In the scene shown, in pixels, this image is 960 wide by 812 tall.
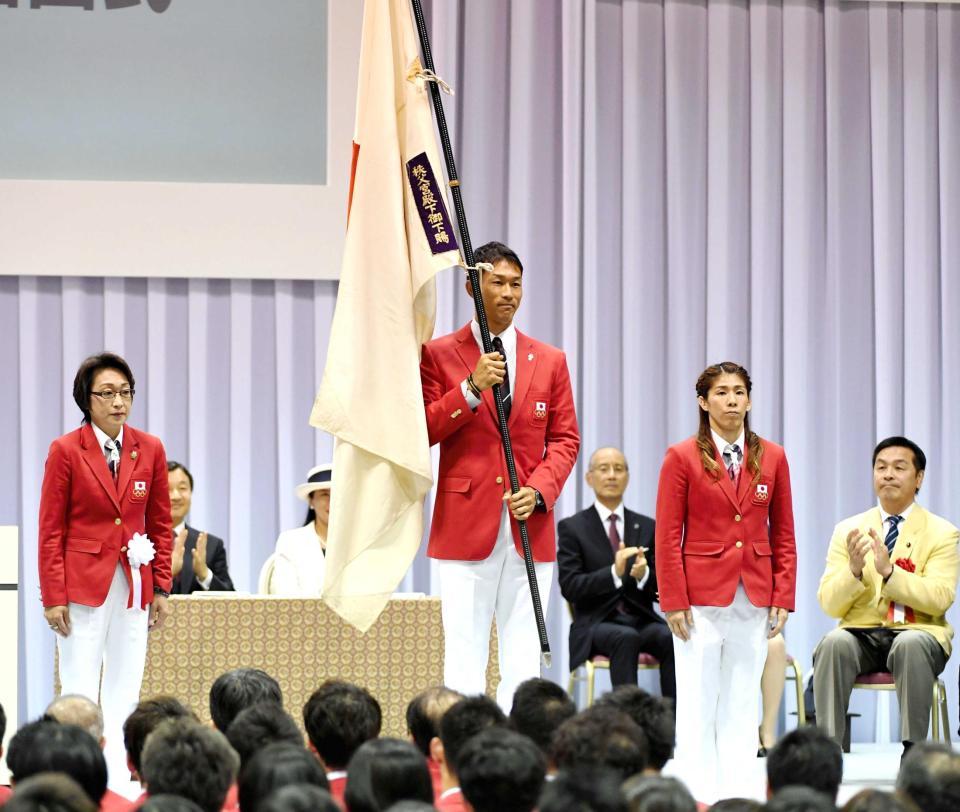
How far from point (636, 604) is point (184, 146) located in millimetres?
3097

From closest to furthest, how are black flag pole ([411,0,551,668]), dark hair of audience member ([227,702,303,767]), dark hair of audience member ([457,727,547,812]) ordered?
dark hair of audience member ([457,727,547,812]), dark hair of audience member ([227,702,303,767]), black flag pole ([411,0,551,668])

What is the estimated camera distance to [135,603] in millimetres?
4730

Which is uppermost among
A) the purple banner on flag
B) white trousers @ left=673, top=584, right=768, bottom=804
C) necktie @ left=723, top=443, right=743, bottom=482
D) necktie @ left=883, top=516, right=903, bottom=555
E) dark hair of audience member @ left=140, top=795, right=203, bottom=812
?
the purple banner on flag

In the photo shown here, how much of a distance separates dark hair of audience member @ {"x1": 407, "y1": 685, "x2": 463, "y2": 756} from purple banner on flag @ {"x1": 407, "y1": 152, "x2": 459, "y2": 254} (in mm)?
1671

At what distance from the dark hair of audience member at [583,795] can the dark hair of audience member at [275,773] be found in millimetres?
464

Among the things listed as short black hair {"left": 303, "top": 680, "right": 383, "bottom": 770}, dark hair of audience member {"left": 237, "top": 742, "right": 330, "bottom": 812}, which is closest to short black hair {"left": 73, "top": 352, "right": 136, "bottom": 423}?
short black hair {"left": 303, "top": 680, "right": 383, "bottom": 770}

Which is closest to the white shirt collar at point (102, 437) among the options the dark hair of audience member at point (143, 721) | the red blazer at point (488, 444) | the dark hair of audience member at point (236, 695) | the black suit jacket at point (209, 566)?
the red blazer at point (488, 444)

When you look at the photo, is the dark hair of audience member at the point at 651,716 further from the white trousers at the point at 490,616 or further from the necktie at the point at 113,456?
the necktie at the point at 113,456

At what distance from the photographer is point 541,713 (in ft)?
11.0

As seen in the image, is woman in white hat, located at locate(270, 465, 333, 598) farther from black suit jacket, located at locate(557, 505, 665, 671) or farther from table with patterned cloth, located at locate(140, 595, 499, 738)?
black suit jacket, located at locate(557, 505, 665, 671)

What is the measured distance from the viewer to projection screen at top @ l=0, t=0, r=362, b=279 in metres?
7.13

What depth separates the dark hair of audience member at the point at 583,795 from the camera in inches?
87.5

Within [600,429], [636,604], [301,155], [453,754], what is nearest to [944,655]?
[636,604]

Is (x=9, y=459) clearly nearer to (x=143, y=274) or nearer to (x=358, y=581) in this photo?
(x=143, y=274)
